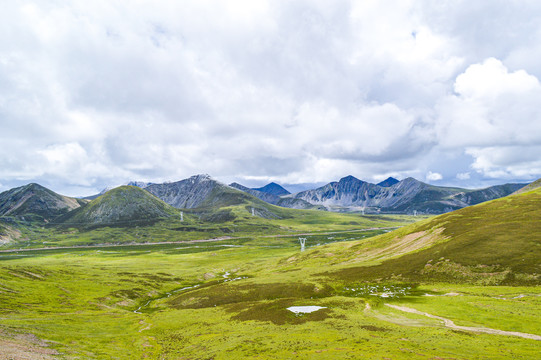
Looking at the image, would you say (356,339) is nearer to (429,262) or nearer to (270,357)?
(270,357)

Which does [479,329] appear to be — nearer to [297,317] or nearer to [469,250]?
[297,317]

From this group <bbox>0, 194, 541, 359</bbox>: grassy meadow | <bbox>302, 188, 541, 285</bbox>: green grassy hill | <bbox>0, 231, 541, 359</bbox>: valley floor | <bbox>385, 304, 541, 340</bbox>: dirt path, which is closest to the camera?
<bbox>0, 231, 541, 359</bbox>: valley floor

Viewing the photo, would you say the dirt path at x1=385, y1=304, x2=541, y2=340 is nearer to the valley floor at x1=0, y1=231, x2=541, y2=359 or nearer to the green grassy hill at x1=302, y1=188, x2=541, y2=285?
the valley floor at x1=0, y1=231, x2=541, y2=359

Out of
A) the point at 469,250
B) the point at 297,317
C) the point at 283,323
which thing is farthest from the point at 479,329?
the point at 469,250

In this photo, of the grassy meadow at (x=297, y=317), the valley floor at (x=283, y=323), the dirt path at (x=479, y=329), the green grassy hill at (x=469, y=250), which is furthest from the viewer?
the green grassy hill at (x=469, y=250)

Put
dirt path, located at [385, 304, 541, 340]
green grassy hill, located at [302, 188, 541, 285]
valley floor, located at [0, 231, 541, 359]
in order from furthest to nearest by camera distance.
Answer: green grassy hill, located at [302, 188, 541, 285], dirt path, located at [385, 304, 541, 340], valley floor, located at [0, 231, 541, 359]

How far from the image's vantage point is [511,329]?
48.8 metres

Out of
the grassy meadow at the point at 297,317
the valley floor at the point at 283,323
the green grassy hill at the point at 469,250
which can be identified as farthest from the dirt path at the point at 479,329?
the green grassy hill at the point at 469,250

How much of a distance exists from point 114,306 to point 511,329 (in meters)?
116

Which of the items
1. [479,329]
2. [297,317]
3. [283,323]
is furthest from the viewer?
[297,317]

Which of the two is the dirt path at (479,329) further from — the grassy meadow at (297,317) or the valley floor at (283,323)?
the grassy meadow at (297,317)

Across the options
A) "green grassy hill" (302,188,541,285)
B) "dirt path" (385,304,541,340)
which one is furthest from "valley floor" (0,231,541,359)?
"green grassy hill" (302,188,541,285)

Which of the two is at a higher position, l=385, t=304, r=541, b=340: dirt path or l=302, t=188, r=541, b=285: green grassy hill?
l=302, t=188, r=541, b=285: green grassy hill

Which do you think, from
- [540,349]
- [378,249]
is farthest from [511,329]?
[378,249]
